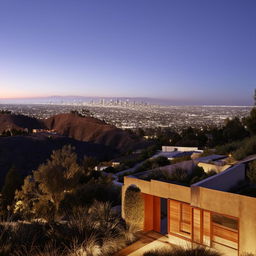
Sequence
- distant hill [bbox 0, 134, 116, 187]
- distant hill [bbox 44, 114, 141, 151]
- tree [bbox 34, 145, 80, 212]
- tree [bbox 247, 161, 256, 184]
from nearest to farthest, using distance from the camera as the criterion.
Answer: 1. tree [bbox 247, 161, 256, 184]
2. tree [bbox 34, 145, 80, 212]
3. distant hill [bbox 0, 134, 116, 187]
4. distant hill [bbox 44, 114, 141, 151]

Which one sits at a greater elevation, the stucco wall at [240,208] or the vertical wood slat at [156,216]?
the stucco wall at [240,208]

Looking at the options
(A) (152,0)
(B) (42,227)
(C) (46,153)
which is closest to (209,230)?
(B) (42,227)

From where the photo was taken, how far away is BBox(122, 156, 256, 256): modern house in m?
7.44

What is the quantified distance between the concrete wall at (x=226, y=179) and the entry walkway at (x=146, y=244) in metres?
2.35

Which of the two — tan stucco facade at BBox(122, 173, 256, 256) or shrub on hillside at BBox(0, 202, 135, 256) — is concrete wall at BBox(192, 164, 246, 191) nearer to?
tan stucco facade at BBox(122, 173, 256, 256)

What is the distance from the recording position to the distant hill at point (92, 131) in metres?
71.4

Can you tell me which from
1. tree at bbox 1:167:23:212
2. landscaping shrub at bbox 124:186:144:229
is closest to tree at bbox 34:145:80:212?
landscaping shrub at bbox 124:186:144:229

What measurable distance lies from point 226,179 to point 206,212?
183 centimetres

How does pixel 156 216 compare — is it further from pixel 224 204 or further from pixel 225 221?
pixel 224 204

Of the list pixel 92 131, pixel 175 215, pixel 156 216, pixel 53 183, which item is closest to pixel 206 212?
pixel 175 215

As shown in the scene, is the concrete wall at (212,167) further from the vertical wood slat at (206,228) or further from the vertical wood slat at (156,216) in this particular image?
the vertical wood slat at (206,228)

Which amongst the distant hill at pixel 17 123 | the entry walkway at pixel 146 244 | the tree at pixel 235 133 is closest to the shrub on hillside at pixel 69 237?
the entry walkway at pixel 146 244

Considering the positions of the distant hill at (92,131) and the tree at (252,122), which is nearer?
the tree at (252,122)

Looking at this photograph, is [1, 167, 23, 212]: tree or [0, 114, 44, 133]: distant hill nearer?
[1, 167, 23, 212]: tree
